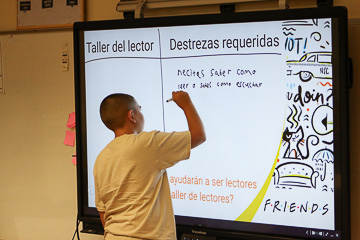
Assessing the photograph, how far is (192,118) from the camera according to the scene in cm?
196

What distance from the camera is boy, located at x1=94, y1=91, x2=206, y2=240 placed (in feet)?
5.90

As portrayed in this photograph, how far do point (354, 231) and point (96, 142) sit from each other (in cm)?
129

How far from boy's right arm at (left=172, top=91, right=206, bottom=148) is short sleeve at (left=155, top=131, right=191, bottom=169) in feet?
0.15

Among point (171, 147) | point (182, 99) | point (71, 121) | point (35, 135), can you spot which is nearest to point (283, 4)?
point (182, 99)

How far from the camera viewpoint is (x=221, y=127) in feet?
6.88

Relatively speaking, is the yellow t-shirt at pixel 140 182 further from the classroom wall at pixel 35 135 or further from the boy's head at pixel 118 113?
the classroom wall at pixel 35 135

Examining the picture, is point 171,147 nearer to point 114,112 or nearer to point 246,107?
point 114,112

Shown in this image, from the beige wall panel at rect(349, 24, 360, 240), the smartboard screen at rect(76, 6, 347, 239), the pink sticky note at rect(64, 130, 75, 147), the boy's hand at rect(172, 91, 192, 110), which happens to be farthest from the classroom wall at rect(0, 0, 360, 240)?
the beige wall panel at rect(349, 24, 360, 240)

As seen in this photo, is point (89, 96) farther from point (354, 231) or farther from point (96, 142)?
point (354, 231)

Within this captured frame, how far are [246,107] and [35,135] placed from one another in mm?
1316

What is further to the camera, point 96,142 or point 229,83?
point 96,142

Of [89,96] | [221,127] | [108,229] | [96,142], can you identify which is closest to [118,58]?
[89,96]

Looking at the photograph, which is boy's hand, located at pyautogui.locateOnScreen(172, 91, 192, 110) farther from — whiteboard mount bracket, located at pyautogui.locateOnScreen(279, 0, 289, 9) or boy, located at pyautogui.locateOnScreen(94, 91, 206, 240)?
whiteboard mount bracket, located at pyautogui.locateOnScreen(279, 0, 289, 9)

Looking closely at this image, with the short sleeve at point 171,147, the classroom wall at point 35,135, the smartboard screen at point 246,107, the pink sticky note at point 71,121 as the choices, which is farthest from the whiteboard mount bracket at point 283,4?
the pink sticky note at point 71,121
